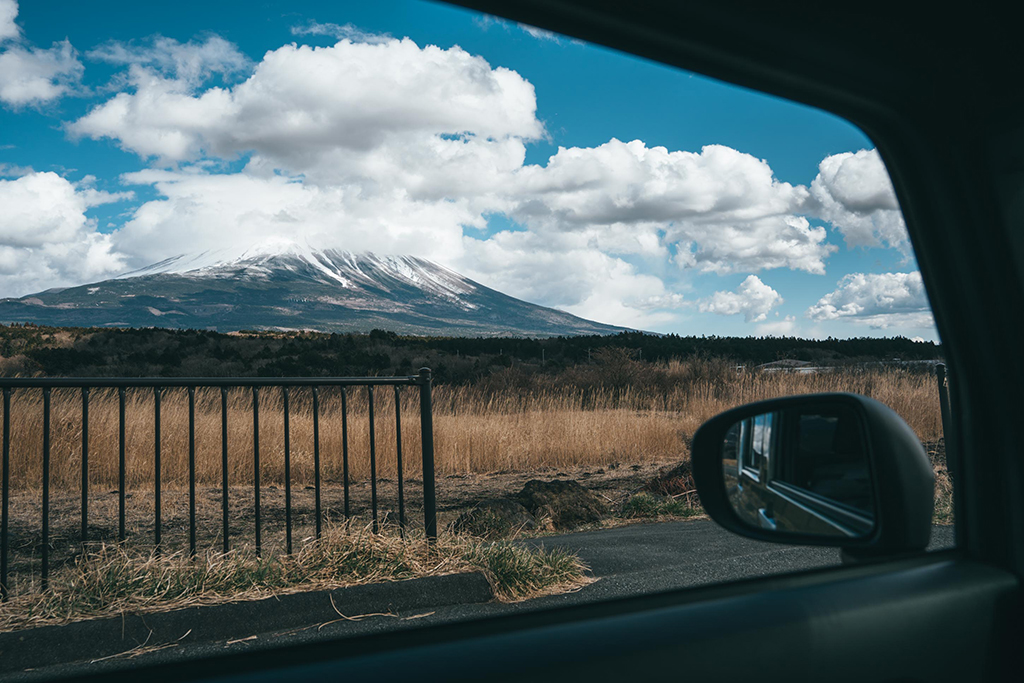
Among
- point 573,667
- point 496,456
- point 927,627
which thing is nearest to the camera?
point 573,667

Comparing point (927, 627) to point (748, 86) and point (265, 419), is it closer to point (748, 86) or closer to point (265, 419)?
point (748, 86)

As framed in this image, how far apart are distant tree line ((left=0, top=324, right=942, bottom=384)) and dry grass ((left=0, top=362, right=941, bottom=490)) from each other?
10.0m

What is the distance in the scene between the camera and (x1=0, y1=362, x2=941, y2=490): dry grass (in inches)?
373

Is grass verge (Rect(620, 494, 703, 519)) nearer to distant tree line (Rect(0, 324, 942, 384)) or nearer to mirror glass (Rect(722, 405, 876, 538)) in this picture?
mirror glass (Rect(722, 405, 876, 538))

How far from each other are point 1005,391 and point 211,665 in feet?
4.27

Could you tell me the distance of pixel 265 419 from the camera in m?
12.1

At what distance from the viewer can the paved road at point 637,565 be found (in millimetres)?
3865

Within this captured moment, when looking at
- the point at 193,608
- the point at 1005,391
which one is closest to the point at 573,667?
the point at 1005,391

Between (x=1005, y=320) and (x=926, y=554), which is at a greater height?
(x=1005, y=320)

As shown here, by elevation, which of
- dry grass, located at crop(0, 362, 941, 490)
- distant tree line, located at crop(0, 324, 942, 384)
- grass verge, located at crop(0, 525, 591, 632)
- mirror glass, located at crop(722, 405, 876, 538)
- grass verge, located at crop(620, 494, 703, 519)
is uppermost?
distant tree line, located at crop(0, 324, 942, 384)

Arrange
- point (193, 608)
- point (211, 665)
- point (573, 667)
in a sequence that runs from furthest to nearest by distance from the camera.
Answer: point (193, 608) < point (573, 667) < point (211, 665)

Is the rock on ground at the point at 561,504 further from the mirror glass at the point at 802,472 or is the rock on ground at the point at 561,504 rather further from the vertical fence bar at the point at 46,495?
the mirror glass at the point at 802,472

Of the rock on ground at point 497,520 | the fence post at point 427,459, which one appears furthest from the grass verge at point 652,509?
the fence post at point 427,459

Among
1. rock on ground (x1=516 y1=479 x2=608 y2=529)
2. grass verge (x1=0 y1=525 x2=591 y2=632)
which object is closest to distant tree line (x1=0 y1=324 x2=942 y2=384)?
rock on ground (x1=516 y1=479 x2=608 y2=529)
